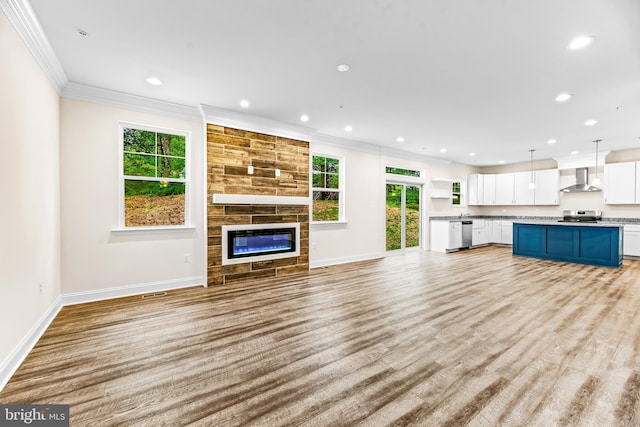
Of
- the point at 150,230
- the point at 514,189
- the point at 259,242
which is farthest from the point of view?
the point at 514,189

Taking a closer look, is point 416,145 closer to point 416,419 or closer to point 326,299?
point 326,299

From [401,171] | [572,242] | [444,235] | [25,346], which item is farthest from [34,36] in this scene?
[572,242]

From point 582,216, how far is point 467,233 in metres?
2.72

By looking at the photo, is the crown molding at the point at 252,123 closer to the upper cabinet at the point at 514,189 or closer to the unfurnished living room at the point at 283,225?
the unfurnished living room at the point at 283,225

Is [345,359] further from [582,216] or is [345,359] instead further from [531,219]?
[531,219]

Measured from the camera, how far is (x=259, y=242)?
5102mm

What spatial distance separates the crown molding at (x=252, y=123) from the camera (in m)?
4.52

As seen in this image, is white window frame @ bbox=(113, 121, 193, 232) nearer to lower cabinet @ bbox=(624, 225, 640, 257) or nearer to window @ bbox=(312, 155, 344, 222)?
window @ bbox=(312, 155, 344, 222)

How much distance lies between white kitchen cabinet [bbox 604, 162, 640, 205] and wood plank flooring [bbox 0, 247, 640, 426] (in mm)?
4664

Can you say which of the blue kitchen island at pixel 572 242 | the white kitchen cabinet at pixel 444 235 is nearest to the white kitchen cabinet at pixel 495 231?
the white kitchen cabinet at pixel 444 235

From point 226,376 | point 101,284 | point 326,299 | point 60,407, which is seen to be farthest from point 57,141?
point 326,299

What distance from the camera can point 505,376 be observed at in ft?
6.81

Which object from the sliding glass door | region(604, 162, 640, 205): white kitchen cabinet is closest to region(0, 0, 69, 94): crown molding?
the sliding glass door

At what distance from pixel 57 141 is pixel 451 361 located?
4901mm
